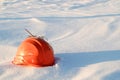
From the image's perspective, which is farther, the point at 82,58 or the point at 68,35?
the point at 68,35

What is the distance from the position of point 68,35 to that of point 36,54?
1216 mm

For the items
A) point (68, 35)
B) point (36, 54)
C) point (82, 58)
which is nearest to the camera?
point (36, 54)

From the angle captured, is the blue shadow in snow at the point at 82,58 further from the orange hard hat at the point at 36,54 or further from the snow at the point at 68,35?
the orange hard hat at the point at 36,54

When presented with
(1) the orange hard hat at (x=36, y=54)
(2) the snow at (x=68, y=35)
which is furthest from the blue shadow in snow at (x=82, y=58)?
(1) the orange hard hat at (x=36, y=54)

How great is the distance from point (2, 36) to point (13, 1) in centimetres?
293

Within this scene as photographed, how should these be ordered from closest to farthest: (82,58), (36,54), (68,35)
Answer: (36,54) → (82,58) → (68,35)

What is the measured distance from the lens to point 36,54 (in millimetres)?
3477

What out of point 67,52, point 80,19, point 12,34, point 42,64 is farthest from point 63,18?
point 42,64

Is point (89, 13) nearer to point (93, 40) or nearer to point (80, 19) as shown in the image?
point (80, 19)

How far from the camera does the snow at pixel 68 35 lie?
3.32m

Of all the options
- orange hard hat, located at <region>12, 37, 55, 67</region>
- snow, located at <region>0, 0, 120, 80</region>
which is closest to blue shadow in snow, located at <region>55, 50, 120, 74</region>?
snow, located at <region>0, 0, 120, 80</region>

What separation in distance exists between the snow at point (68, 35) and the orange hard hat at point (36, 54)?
0.08 metres

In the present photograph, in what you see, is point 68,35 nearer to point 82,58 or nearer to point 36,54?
point 82,58

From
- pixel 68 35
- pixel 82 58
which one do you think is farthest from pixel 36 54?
pixel 68 35
